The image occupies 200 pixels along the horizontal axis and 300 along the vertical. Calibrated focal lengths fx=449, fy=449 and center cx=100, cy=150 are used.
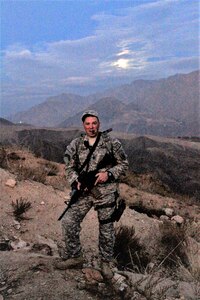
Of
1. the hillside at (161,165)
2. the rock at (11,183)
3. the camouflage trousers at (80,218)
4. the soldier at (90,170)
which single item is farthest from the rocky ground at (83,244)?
the hillside at (161,165)

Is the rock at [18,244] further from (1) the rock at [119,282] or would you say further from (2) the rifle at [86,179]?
(1) the rock at [119,282]

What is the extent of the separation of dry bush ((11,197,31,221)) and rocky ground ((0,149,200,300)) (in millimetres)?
65

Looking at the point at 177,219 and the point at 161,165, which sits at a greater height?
the point at 177,219

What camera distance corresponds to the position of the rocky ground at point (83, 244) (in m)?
5.03

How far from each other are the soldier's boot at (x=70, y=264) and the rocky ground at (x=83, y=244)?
64 millimetres

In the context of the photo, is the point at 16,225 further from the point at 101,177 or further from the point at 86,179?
the point at 101,177

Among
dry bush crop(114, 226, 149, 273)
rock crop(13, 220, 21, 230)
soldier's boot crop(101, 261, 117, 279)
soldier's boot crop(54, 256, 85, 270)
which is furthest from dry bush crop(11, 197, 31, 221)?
soldier's boot crop(101, 261, 117, 279)

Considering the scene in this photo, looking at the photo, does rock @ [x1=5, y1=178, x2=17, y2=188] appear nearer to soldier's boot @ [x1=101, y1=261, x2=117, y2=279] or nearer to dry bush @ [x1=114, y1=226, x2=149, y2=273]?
dry bush @ [x1=114, y1=226, x2=149, y2=273]

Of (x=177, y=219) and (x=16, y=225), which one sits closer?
(x=16, y=225)

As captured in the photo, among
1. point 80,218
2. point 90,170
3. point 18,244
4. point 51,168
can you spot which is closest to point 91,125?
point 90,170

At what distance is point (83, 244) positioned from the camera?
8.62 m

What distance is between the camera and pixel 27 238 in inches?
334

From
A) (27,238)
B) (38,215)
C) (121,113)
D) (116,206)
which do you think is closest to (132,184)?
(38,215)

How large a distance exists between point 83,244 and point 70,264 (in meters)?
3.26
